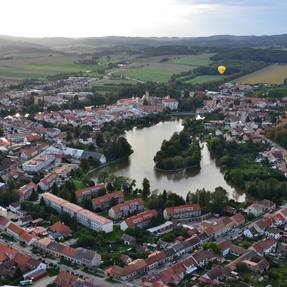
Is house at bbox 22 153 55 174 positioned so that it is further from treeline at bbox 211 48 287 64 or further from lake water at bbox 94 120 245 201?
treeline at bbox 211 48 287 64

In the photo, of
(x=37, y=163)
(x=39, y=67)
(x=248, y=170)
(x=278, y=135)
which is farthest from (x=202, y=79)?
(x=37, y=163)

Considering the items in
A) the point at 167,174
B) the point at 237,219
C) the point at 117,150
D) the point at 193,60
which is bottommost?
the point at 167,174

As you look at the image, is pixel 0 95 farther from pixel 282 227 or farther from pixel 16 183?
pixel 282 227

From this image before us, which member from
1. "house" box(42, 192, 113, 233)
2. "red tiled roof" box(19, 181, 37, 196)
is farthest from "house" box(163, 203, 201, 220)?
"red tiled roof" box(19, 181, 37, 196)

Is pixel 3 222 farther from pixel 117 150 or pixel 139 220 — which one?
pixel 117 150

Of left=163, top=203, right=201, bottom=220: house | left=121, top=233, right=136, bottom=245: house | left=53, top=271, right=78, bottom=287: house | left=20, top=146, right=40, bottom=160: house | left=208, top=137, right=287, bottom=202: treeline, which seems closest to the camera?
left=53, top=271, right=78, bottom=287: house
